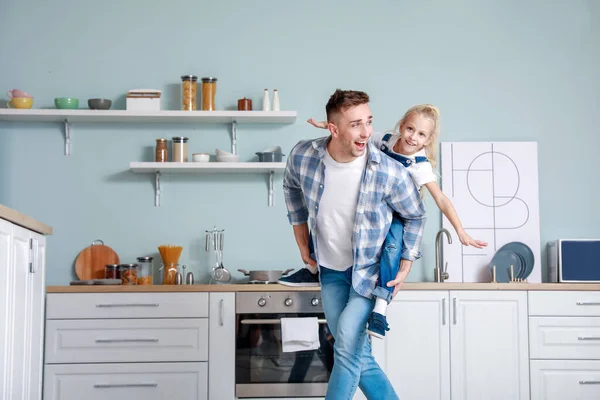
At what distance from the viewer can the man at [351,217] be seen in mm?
2779

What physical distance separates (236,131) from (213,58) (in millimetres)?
468

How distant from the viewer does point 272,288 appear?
412cm

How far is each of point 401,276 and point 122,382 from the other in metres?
1.79

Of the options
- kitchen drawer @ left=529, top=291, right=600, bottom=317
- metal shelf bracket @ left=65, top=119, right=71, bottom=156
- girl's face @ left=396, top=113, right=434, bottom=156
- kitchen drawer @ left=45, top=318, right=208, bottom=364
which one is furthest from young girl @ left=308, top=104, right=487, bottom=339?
metal shelf bracket @ left=65, top=119, right=71, bottom=156

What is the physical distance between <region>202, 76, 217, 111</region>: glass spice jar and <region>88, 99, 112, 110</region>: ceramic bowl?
549 millimetres

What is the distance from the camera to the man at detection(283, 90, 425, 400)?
9.12ft

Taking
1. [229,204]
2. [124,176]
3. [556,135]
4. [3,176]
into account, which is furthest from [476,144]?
[3,176]

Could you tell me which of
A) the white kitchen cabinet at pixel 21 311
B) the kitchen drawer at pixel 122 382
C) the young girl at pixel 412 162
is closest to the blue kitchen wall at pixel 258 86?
the kitchen drawer at pixel 122 382

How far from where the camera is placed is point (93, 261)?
4586 mm

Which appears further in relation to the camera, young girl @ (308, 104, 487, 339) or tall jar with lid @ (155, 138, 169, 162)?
tall jar with lid @ (155, 138, 169, 162)

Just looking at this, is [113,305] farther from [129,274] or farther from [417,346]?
[417,346]

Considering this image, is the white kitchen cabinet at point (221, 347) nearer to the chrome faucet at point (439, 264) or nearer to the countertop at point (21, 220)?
the countertop at point (21, 220)

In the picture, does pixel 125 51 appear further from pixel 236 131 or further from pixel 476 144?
pixel 476 144

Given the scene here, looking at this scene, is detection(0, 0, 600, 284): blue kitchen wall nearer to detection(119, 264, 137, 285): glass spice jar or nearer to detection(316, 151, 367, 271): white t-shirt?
detection(119, 264, 137, 285): glass spice jar
